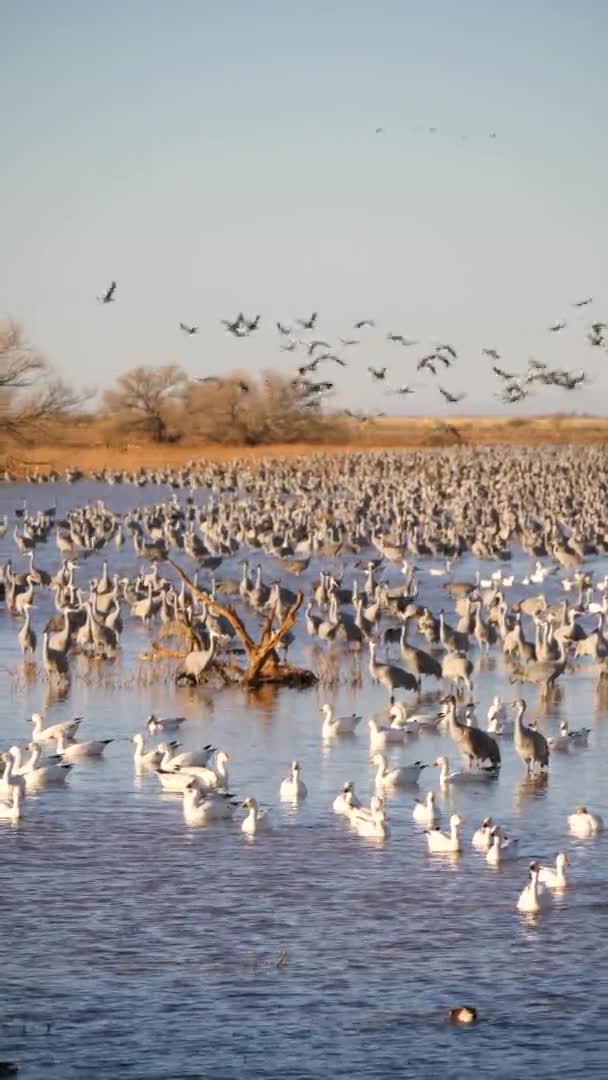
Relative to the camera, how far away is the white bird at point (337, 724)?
70.8ft

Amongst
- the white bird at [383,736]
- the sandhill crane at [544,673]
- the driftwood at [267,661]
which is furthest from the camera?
the sandhill crane at [544,673]

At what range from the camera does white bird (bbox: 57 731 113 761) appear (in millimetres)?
20078

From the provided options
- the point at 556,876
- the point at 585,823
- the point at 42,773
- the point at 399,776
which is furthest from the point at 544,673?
the point at 556,876

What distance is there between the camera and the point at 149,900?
14789 mm

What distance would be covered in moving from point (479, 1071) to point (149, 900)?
13.2 feet

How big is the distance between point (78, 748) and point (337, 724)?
2.85m

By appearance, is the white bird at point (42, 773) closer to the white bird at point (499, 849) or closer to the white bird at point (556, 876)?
the white bird at point (499, 849)

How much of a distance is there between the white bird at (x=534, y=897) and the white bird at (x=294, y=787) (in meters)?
4.07

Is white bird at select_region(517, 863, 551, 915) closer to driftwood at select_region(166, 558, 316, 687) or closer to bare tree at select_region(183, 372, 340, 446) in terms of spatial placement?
driftwood at select_region(166, 558, 316, 687)

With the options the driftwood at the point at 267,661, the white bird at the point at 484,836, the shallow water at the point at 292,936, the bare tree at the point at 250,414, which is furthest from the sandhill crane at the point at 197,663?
the bare tree at the point at 250,414

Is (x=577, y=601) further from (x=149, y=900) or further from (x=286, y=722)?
(x=149, y=900)

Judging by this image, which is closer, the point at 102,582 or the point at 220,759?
the point at 220,759

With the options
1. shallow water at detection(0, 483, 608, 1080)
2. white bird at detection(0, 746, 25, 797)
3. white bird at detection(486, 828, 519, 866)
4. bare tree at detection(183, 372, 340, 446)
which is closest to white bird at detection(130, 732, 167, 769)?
shallow water at detection(0, 483, 608, 1080)

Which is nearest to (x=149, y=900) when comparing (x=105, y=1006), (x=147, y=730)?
(x=105, y=1006)
